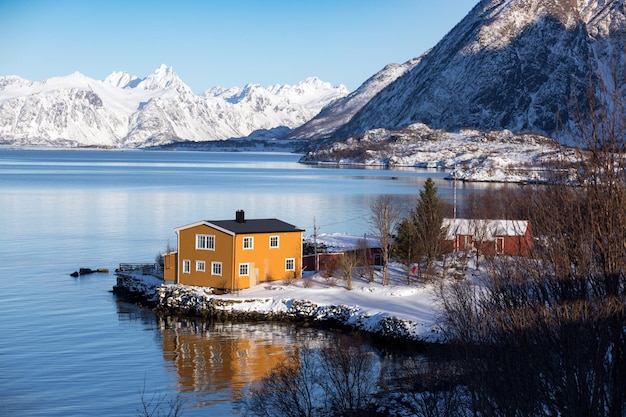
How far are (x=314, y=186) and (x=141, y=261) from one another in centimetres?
6698

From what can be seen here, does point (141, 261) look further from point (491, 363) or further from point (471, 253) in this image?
point (491, 363)

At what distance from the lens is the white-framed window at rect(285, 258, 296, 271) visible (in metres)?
38.8

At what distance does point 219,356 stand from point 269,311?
5674mm

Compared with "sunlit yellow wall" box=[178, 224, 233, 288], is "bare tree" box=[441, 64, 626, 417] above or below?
above

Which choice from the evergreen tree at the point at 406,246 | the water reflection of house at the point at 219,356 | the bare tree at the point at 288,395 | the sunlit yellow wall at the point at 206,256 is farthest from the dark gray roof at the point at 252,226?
the bare tree at the point at 288,395

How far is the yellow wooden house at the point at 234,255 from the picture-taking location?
36875mm

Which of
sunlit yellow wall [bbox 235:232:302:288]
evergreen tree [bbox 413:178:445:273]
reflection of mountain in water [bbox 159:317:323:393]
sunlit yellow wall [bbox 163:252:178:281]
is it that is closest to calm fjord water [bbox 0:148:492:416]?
reflection of mountain in water [bbox 159:317:323:393]

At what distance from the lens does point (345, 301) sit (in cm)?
3450

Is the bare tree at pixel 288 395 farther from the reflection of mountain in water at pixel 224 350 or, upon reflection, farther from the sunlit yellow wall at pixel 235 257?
the sunlit yellow wall at pixel 235 257

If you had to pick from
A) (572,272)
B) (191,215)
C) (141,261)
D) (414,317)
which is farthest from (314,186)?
(572,272)

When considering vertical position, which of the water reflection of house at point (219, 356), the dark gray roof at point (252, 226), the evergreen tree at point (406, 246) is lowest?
the water reflection of house at point (219, 356)

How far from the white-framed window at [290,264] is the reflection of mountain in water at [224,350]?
18.0 ft

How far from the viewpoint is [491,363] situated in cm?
1448

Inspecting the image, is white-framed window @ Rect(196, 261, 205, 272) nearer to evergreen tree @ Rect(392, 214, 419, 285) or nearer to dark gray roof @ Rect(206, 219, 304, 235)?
dark gray roof @ Rect(206, 219, 304, 235)
